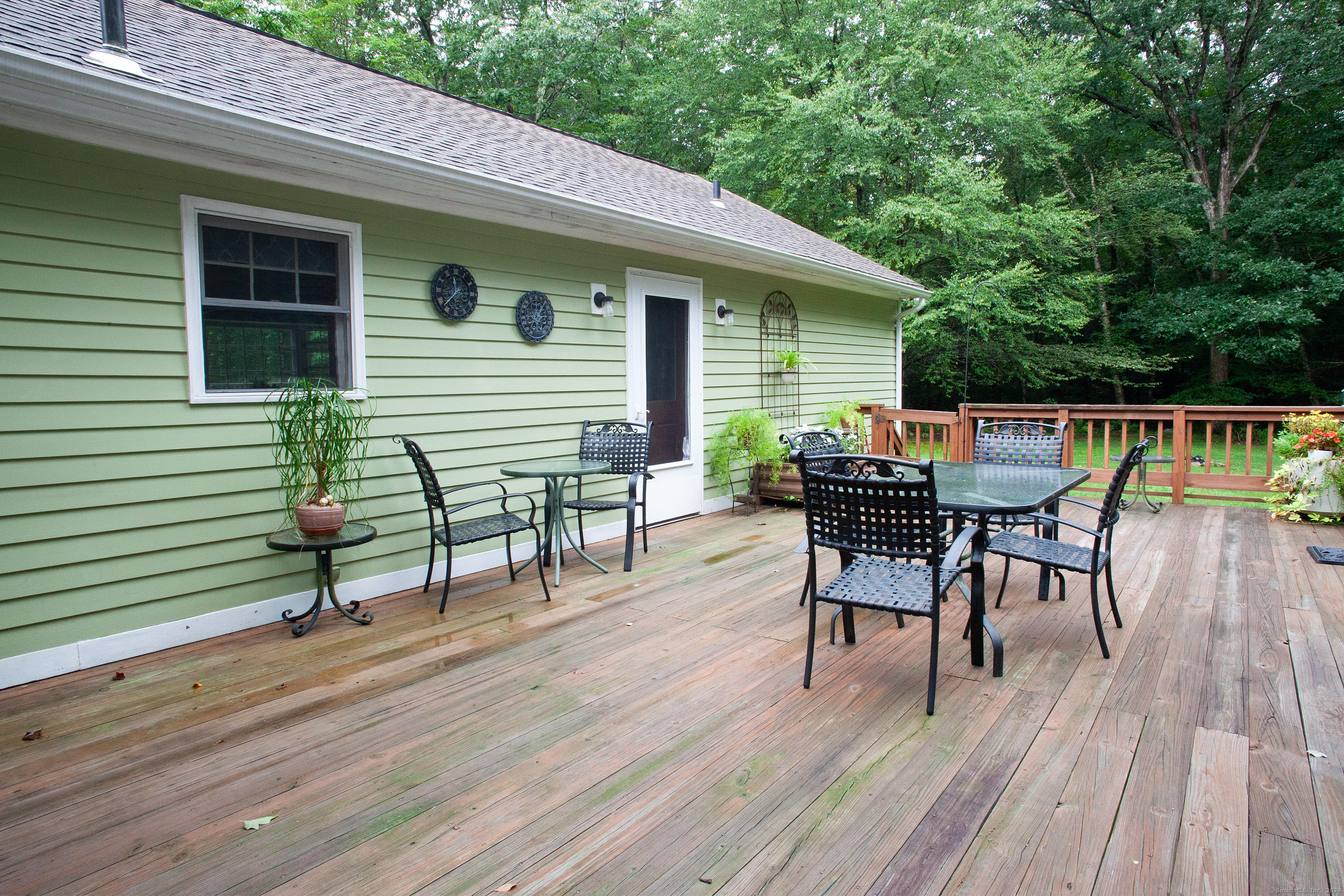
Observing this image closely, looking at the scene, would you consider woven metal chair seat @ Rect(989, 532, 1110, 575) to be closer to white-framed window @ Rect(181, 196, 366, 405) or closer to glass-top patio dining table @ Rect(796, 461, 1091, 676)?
glass-top patio dining table @ Rect(796, 461, 1091, 676)

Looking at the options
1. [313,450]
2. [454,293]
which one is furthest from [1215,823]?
[454,293]

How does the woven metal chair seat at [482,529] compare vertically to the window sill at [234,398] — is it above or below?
below

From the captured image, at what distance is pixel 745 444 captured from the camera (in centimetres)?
633

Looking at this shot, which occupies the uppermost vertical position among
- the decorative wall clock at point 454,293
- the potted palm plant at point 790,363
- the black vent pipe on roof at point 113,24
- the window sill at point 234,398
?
the black vent pipe on roof at point 113,24

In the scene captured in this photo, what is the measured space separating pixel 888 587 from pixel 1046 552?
97 cm

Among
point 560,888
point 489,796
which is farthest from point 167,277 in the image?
point 560,888

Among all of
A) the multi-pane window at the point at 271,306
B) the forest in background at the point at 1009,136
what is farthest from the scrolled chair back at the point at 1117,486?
the forest in background at the point at 1009,136

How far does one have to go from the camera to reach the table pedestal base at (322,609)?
3435 millimetres

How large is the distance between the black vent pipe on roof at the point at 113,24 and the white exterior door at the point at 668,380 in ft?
10.5

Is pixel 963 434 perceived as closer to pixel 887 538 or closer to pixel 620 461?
pixel 620 461

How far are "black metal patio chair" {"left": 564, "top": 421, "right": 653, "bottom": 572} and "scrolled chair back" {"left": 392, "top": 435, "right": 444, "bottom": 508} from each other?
0.95 metres

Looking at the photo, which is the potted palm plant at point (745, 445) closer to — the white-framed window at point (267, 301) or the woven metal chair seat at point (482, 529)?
the woven metal chair seat at point (482, 529)

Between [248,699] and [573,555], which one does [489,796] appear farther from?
[573,555]

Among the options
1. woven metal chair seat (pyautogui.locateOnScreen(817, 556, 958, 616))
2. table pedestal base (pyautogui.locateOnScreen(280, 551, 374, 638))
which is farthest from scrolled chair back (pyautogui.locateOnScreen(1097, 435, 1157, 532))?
table pedestal base (pyautogui.locateOnScreen(280, 551, 374, 638))
